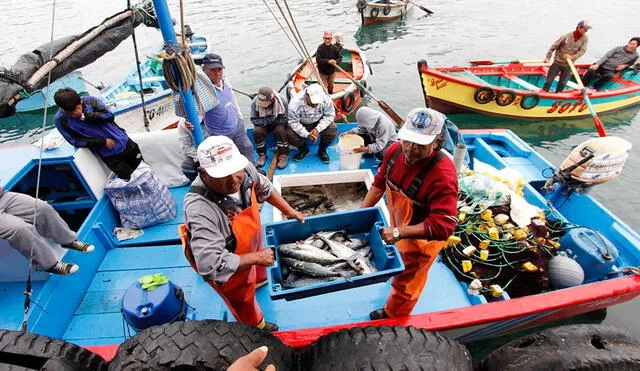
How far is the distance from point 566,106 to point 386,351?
1015cm

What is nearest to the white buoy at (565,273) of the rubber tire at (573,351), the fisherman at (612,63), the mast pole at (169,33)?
the rubber tire at (573,351)

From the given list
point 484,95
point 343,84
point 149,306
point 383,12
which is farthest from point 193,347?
point 383,12

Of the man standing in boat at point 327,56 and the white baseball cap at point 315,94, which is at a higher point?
the white baseball cap at point 315,94

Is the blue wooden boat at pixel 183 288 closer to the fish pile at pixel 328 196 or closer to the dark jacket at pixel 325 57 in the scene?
the fish pile at pixel 328 196

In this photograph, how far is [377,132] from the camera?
535cm

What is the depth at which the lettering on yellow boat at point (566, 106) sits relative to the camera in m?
9.14

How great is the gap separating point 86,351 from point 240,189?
173 cm

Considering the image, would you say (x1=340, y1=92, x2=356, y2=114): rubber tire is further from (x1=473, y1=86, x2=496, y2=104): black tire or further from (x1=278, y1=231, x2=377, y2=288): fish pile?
(x1=278, y1=231, x2=377, y2=288): fish pile

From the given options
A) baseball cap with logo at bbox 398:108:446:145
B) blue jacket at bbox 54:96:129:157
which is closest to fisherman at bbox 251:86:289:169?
blue jacket at bbox 54:96:129:157

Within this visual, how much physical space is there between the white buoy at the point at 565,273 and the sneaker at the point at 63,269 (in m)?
5.24

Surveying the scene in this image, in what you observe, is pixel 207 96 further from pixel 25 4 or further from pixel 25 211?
pixel 25 4

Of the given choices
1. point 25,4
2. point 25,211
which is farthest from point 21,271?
point 25,4

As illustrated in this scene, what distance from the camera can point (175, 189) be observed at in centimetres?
525

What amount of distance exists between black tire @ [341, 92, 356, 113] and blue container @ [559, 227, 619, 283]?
608 cm
